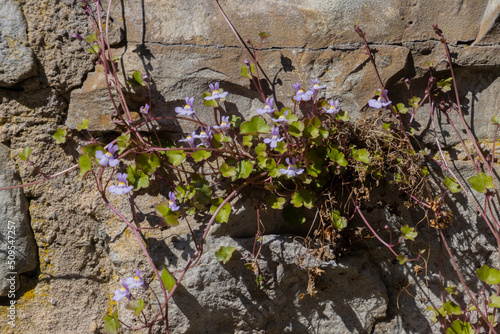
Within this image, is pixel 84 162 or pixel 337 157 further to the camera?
pixel 337 157

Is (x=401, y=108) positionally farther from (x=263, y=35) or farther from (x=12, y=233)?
(x=12, y=233)

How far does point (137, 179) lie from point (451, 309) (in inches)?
59.1

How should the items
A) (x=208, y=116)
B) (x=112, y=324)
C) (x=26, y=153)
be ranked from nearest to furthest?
1. (x=112, y=324)
2. (x=26, y=153)
3. (x=208, y=116)

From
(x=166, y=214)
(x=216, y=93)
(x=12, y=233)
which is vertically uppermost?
(x=216, y=93)

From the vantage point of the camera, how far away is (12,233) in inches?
76.2

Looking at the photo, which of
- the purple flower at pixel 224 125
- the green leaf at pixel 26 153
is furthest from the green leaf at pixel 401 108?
the green leaf at pixel 26 153

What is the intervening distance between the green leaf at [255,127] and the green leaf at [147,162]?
15.5 inches

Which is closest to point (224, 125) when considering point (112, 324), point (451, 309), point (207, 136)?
point (207, 136)

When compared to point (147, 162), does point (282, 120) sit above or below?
above

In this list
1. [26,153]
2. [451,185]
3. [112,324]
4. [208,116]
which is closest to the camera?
[112,324]

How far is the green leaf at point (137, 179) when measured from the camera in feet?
6.10

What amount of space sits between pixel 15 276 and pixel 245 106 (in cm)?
129

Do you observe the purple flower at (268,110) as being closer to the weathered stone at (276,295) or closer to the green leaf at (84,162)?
the weathered stone at (276,295)

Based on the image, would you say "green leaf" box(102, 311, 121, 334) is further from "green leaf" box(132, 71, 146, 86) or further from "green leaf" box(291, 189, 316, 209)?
"green leaf" box(132, 71, 146, 86)
